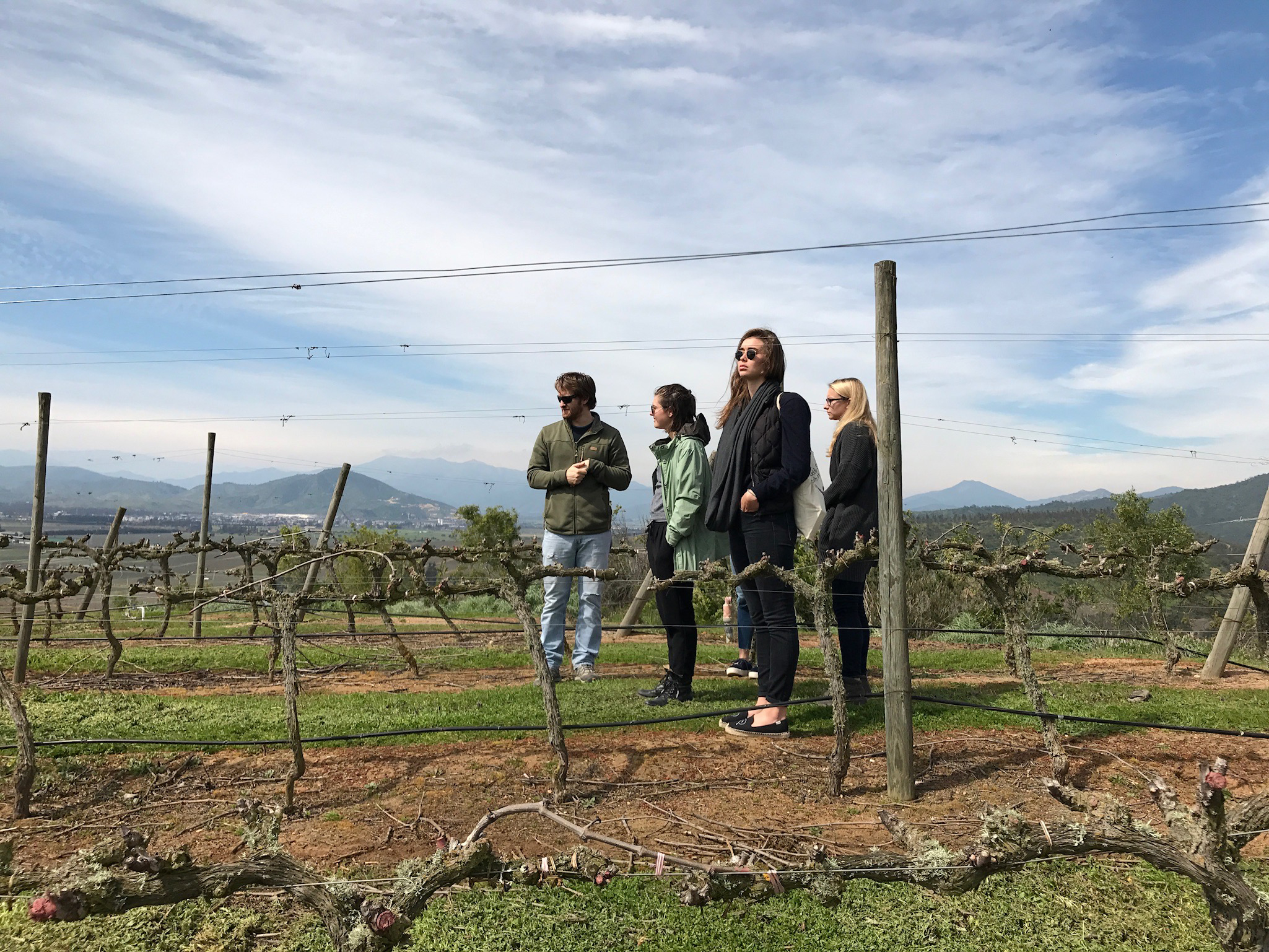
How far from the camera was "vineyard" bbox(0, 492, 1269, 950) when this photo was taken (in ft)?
7.49

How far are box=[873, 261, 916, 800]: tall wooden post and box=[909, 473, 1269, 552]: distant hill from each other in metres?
4.45

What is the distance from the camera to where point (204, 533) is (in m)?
10.3

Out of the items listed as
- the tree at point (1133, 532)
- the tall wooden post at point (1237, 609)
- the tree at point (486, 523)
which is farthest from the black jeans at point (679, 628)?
the tree at point (486, 523)

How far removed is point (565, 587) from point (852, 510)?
2.20 m

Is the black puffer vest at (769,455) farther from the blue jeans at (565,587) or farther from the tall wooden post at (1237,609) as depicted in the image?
the tall wooden post at (1237,609)

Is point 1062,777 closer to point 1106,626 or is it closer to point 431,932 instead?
point 431,932

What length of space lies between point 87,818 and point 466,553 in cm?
331

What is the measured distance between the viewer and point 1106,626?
13.8 metres

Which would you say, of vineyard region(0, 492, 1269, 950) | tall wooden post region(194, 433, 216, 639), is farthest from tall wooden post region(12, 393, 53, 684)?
tall wooden post region(194, 433, 216, 639)

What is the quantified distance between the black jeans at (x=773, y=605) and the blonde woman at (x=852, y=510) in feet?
2.20

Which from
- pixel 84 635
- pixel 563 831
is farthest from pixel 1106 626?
pixel 84 635

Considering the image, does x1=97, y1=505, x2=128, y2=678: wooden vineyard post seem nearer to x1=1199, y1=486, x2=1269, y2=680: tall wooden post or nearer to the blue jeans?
the blue jeans

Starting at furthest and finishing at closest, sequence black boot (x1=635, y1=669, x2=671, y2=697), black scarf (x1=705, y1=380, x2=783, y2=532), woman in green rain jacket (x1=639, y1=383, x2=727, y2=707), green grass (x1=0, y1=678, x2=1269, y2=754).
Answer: black boot (x1=635, y1=669, x2=671, y2=697), woman in green rain jacket (x1=639, y1=383, x2=727, y2=707), green grass (x1=0, y1=678, x2=1269, y2=754), black scarf (x1=705, y1=380, x2=783, y2=532)

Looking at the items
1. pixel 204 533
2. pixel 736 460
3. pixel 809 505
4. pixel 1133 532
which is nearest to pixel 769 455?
pixel 736 460
